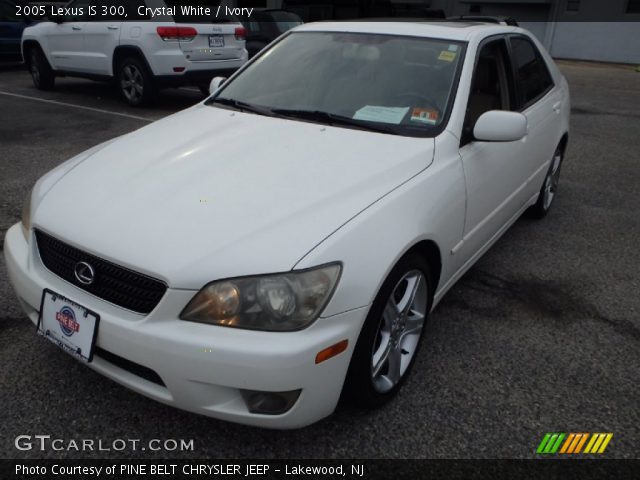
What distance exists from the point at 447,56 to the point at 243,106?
1142mm

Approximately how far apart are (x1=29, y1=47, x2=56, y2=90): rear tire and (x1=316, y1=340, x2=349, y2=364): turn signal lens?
9.39m

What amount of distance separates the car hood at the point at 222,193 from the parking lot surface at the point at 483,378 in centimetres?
73

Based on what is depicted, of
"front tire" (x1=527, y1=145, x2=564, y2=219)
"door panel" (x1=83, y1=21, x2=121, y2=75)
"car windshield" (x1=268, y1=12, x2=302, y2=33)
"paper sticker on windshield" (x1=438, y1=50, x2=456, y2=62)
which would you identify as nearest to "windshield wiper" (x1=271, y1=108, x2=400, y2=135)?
"paper sticker on windshield" (x1=438, y1=50, x2=456, y2=62)

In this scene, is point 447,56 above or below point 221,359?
above

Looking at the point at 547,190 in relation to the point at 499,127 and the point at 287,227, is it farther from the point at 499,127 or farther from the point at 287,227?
the point at 287,227

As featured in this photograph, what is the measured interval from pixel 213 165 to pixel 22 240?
87 cm

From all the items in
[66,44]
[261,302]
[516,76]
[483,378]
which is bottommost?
[483,378]

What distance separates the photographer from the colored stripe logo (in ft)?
7.04

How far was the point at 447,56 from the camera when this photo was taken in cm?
287

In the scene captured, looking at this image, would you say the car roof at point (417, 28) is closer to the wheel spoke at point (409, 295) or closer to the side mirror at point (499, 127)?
the side mirror at point (499, 127)

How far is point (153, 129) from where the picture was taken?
9.61ft

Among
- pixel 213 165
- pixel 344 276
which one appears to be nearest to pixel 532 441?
pixel 344 276

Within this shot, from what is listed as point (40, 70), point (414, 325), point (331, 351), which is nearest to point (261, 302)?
point (331, 351)

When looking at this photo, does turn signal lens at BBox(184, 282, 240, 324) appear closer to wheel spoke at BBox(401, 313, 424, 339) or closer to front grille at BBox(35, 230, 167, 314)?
front grille at BBox(35, 230, 167, 314)
